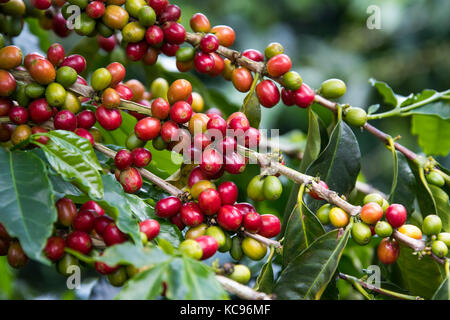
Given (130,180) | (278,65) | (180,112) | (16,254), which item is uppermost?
(278,65)

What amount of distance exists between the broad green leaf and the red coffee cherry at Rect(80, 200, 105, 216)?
429 millimetres

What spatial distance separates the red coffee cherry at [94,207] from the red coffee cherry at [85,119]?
0.14 meters

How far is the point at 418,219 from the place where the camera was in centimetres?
83

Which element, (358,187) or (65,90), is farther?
(358,187)

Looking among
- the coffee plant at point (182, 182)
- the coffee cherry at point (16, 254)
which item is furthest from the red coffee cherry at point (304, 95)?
the coffee cherry at point (16, 254)

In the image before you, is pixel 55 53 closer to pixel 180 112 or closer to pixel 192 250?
pixel 180 112

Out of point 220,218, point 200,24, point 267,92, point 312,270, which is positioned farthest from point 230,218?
point 200,24

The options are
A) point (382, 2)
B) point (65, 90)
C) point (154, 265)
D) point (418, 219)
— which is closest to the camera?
point (154, 265)

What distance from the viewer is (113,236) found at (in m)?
0.53

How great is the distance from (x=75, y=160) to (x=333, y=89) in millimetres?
416
